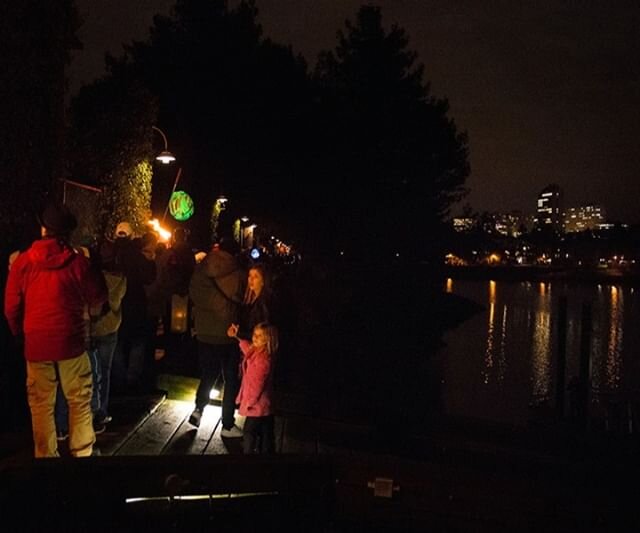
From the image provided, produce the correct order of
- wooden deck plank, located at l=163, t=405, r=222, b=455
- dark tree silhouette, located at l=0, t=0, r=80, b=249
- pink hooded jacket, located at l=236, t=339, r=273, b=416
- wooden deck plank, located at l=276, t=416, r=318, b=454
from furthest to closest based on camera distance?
wooden deck plank, located at l=276, t=416, r=318, b=454 → wooden deck plank, located at l=163, t=405, r=222, b=455 → dark tree silhouette, located at l=0, t=0, r=80, b=249 → pink hooded jacket, located at l=236, t=339, r=273, b=416

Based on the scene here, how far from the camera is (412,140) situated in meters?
31.4

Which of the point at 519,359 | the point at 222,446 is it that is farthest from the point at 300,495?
the point at 519,359

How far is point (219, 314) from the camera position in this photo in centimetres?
585

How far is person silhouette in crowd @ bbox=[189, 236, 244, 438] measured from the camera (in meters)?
5.87

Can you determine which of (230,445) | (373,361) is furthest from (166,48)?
(230,445)

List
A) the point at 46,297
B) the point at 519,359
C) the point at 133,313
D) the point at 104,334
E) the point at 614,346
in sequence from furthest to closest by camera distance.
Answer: the point at 614,346, the point at 519,359, the point at 133,313, the point at 104,334, the point at 46,297

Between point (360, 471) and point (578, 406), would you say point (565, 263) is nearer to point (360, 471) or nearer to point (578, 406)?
point (578, 406)

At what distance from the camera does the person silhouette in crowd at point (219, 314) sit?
5.87 m

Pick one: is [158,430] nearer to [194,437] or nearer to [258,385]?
[194,437]

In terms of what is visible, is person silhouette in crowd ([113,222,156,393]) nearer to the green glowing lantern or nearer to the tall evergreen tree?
the green glowing lantern

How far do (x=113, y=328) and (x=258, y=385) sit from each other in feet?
4.93

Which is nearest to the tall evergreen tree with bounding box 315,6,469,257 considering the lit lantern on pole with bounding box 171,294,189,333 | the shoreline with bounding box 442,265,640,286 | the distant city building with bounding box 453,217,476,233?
the distant city building with bounding box 453,217,476,233

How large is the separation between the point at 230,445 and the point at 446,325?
34.3 m

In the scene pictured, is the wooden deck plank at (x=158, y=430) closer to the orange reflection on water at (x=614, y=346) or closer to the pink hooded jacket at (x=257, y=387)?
the pink hooded jacket at (x=257, y=387)
